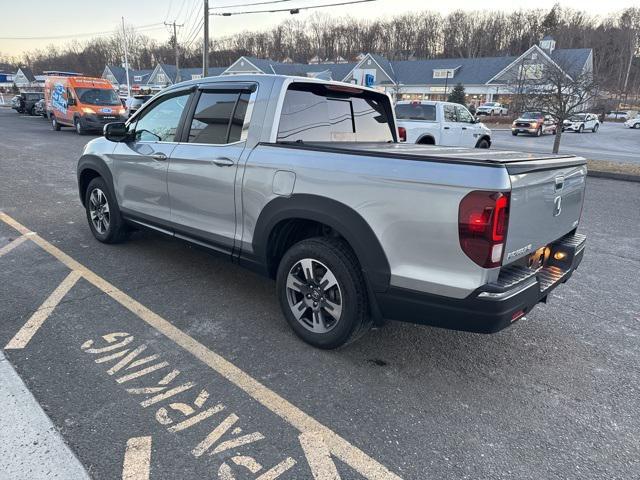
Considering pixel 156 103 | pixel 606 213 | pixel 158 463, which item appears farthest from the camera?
pixel 606 213

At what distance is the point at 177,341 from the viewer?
10.9 ft

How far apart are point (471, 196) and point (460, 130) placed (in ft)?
40.3

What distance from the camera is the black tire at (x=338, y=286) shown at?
2.96 metres

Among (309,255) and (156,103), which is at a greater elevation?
(156,103)

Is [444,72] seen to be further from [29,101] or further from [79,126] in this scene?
[79,126]

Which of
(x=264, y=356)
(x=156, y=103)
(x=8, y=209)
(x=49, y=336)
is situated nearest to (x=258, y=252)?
(x=264, y=356)

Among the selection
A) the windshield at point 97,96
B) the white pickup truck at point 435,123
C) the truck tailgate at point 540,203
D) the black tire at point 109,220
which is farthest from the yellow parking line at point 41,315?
the windshield at point 97,96

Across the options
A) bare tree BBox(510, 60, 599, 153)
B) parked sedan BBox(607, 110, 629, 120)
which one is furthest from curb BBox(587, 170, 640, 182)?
parked sedan BBox(607, 110, 629, 120)

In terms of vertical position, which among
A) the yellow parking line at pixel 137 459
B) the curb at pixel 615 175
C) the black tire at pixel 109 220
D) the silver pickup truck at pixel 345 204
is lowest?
the yellow parking line at pixel 137 459

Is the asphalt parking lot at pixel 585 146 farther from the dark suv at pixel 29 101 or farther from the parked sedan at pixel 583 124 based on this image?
the dark suv at pixel 29 101

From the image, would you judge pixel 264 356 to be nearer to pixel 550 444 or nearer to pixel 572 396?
pixel 550 444

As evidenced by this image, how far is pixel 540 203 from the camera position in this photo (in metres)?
2.73

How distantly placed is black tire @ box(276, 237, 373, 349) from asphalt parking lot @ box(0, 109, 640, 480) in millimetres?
144

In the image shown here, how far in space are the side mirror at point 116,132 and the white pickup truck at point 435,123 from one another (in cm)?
961
